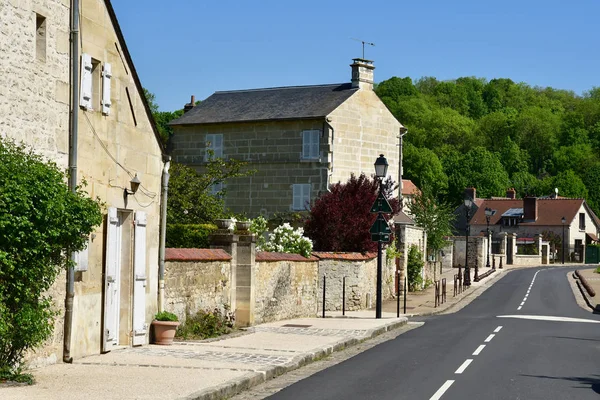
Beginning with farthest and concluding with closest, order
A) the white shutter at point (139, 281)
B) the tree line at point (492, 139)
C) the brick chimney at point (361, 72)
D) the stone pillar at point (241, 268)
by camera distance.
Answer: the tree line at point (492, 139), the brick chimney at point (361, 72), the stone pillar at point (241, 268), the white shutter at point (139, 281)

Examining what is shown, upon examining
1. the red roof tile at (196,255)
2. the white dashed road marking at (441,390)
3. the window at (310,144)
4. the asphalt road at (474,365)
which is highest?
the window at (310,144)

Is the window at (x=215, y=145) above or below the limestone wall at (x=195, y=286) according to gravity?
above

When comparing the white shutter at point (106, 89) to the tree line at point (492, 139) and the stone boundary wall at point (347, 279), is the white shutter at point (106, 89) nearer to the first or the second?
the stone boundary wall at point (347, 279)

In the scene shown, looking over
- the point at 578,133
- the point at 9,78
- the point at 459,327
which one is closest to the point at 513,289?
the point at 459,327

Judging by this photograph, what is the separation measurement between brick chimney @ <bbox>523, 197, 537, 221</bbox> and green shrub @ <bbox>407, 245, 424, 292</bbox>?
58.9 metres

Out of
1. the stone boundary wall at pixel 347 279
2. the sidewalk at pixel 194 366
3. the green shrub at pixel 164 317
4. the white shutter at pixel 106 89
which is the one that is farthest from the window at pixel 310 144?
the white shutter at pixel 106 89

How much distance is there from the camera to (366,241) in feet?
107

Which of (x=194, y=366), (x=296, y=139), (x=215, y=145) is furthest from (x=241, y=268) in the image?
(x=215, y=145)

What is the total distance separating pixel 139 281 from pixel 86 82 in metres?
3.84

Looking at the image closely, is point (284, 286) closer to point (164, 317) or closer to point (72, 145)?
point (164, 317)

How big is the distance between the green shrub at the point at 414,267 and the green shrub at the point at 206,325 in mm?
22551

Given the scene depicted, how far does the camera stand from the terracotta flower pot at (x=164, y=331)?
16.8 meters

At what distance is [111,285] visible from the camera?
15570 mm

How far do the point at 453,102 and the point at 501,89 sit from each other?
14115 millimetres
